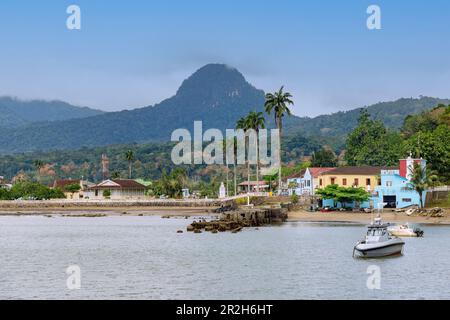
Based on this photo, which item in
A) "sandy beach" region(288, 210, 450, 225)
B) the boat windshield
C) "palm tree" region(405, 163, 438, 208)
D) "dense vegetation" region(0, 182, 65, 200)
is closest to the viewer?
the boat windshield

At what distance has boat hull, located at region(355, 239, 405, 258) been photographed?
218 feet

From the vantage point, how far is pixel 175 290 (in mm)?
51406

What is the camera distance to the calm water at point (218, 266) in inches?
1995

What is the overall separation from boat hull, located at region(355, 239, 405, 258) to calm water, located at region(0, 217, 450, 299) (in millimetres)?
1079

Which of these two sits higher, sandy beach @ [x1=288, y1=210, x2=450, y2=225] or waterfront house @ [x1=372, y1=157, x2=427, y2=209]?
waterfront house @ [x1=372, y1=157, x2=427, y2=209]

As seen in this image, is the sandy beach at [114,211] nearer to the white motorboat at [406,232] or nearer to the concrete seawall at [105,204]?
the concrete seawall at [105,204]

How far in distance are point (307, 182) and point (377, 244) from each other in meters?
93.2

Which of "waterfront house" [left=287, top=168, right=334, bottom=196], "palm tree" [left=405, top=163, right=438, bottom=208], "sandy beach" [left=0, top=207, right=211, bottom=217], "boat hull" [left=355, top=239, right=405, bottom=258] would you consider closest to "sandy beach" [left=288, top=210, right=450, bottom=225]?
"palm tree" [left=405, top=163, right=438, bottom=208]

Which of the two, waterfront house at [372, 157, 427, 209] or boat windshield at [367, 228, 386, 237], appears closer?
boat windshield at [367, 228, 386, 237]

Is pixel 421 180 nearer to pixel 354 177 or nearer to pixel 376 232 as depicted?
pixel 354 177

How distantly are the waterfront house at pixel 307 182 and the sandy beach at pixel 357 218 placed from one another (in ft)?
71.2

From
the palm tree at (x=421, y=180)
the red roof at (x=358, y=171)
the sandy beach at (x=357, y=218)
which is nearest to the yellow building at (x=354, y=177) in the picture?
the red roof at (x=358, y=171)

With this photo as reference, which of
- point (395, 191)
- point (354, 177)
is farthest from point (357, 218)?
point (354, 177)

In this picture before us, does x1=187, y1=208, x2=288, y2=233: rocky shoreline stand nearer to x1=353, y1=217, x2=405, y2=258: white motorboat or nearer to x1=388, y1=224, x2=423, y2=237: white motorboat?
x1=388, y1=224, x2=423, y2=237: white motorboat
